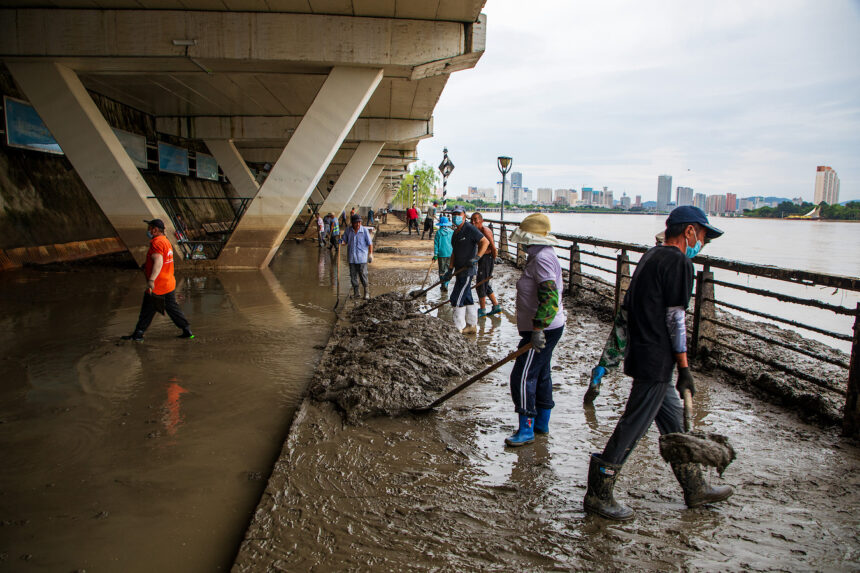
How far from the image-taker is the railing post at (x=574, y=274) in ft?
34.6

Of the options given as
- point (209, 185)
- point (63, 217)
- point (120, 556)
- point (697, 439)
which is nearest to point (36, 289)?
point (63, 217)

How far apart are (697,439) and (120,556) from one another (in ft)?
10.4

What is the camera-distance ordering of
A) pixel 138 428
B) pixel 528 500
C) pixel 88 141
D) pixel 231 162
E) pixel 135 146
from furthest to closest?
pixel 231 162 < pixel 135 146 < pixel 88 141 < pixel 138 428 < pixel 528 500

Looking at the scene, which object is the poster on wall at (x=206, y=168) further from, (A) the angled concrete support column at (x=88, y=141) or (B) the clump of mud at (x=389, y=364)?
(B) the clump of mud at (x=389, y=364)

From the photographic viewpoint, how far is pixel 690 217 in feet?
9.66

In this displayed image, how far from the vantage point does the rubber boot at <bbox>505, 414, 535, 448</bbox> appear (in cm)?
395

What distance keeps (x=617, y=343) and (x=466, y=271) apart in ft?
14.4

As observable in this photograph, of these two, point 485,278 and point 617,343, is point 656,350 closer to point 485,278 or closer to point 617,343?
point 617,343

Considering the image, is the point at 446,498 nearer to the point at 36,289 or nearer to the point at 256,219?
the point at 36,289

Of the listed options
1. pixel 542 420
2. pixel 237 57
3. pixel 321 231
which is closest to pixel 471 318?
pixel 542 420

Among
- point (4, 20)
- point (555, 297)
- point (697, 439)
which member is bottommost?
point (697, 439)

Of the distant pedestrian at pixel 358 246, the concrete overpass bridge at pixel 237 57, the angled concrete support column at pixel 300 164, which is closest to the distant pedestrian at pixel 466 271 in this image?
the distant pedestrian at pixel 358 246

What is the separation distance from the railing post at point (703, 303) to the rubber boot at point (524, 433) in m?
3.00

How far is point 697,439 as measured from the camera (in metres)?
3.00
